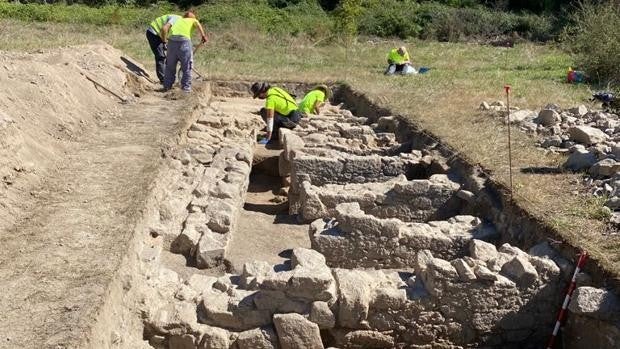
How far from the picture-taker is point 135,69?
47.1 feet

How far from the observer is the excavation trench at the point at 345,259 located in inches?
202

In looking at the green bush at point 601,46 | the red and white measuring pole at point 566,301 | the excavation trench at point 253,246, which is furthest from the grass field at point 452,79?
the green bush at point 601,46

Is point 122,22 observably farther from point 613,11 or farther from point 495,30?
point 613,11

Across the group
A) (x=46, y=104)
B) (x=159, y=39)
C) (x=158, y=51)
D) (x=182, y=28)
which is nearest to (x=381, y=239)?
(x=46, y=104)

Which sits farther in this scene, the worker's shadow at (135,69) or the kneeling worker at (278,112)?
the worker's shadow at (135,69)

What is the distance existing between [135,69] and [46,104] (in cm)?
529

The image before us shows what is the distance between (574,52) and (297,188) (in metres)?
13.9

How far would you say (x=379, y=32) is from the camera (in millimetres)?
30297

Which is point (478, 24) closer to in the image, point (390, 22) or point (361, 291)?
point (390, 22)

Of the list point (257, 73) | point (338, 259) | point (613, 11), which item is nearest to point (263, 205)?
point (338, 259)

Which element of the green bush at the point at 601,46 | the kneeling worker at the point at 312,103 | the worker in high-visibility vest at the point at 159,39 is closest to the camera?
the kneeling worker at the point at 312,103

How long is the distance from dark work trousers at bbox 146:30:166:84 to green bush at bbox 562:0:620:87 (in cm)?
966

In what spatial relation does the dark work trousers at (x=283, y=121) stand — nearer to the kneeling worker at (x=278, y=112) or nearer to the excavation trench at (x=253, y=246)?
the kneeling worker at (x=278, y=112)

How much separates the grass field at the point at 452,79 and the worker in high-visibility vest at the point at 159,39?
1.88m
